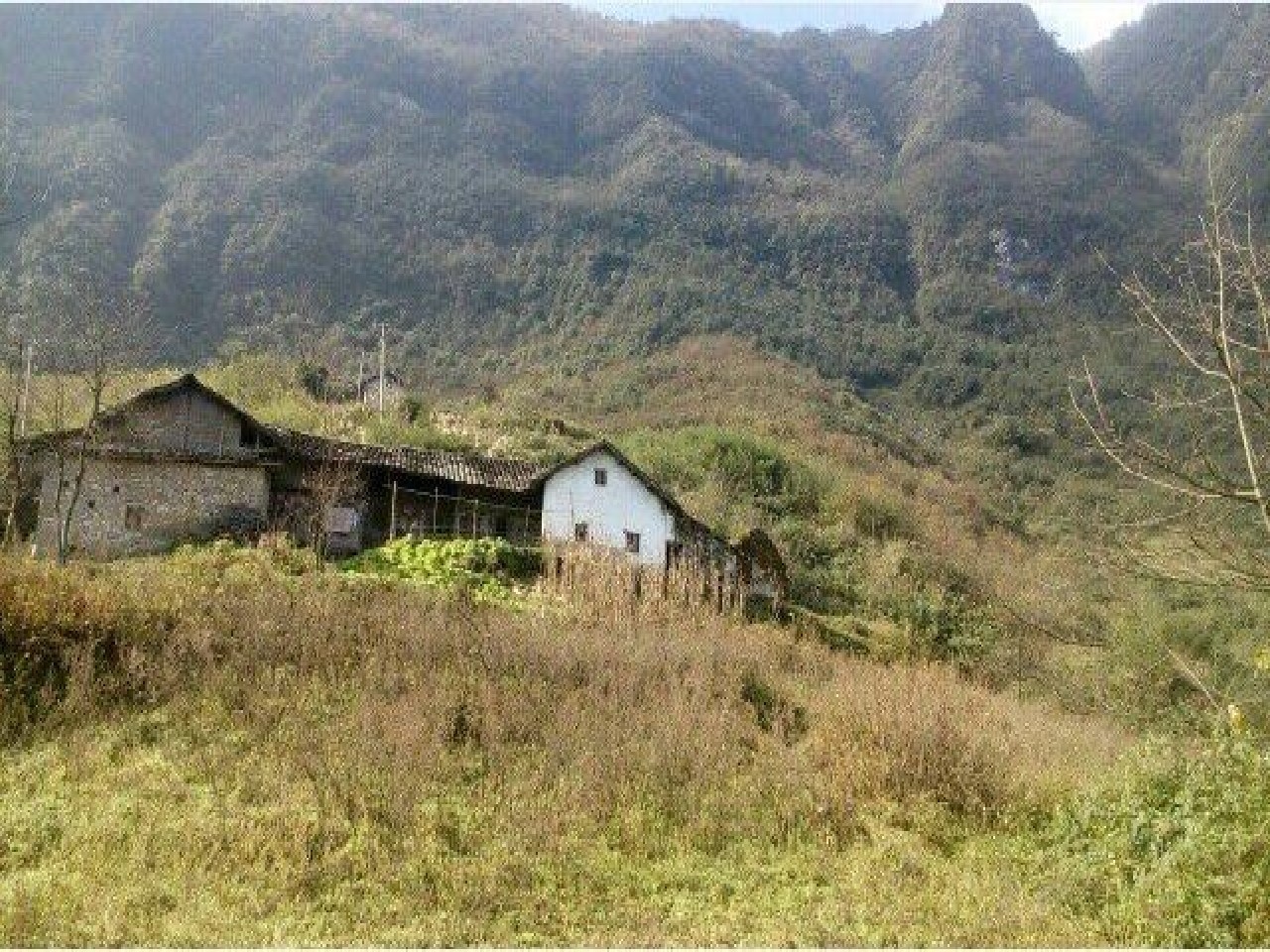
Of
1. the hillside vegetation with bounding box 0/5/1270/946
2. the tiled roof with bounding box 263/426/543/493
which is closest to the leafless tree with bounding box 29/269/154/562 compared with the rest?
the hillside vegetation with bounding box 0/5/1270/946

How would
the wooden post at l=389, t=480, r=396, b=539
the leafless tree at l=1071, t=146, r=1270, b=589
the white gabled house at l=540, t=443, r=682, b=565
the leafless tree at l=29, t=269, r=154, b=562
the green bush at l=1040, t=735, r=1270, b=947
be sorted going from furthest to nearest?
the white gabled house at l=540, t=443, r=682, b=565, the wooden post at l=389, t=480, r=396, b=539, the leafless tree at l=29, t=269, r=154, b=562, the green bush at l=1040, t=735, r=1270, b=947, the leafless tree at l=1071, t=146, r=1270, b=589

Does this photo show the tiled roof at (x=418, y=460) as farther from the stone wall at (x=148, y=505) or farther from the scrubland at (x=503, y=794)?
the scrubland at (x=503, y=794)

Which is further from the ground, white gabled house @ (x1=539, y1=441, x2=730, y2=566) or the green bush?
white gabled house @ (x1=539, y1=441, x2=730, y2=566)

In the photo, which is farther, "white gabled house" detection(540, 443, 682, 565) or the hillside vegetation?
"white gabled house" detection(540, 443, 682, 565)

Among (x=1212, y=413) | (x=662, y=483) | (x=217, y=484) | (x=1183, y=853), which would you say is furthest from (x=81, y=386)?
(x=1212, y=413)

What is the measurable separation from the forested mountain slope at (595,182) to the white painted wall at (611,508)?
31.2 meters

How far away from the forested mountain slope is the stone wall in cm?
2979

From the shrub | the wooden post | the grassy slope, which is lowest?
the grassy slope

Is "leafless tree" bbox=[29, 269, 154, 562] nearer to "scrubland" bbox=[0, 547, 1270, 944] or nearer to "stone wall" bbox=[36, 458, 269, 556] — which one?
"stone wall" bbox=[36, 458, 269, 556]

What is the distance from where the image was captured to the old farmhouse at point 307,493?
25922 mm

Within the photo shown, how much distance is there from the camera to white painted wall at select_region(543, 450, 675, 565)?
99.3 ft

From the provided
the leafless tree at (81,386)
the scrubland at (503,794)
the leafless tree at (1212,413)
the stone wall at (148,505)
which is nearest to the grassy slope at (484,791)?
the scrubland at (503,794)

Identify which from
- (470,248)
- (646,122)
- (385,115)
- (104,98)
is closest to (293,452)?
(470,248)

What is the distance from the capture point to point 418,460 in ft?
101
